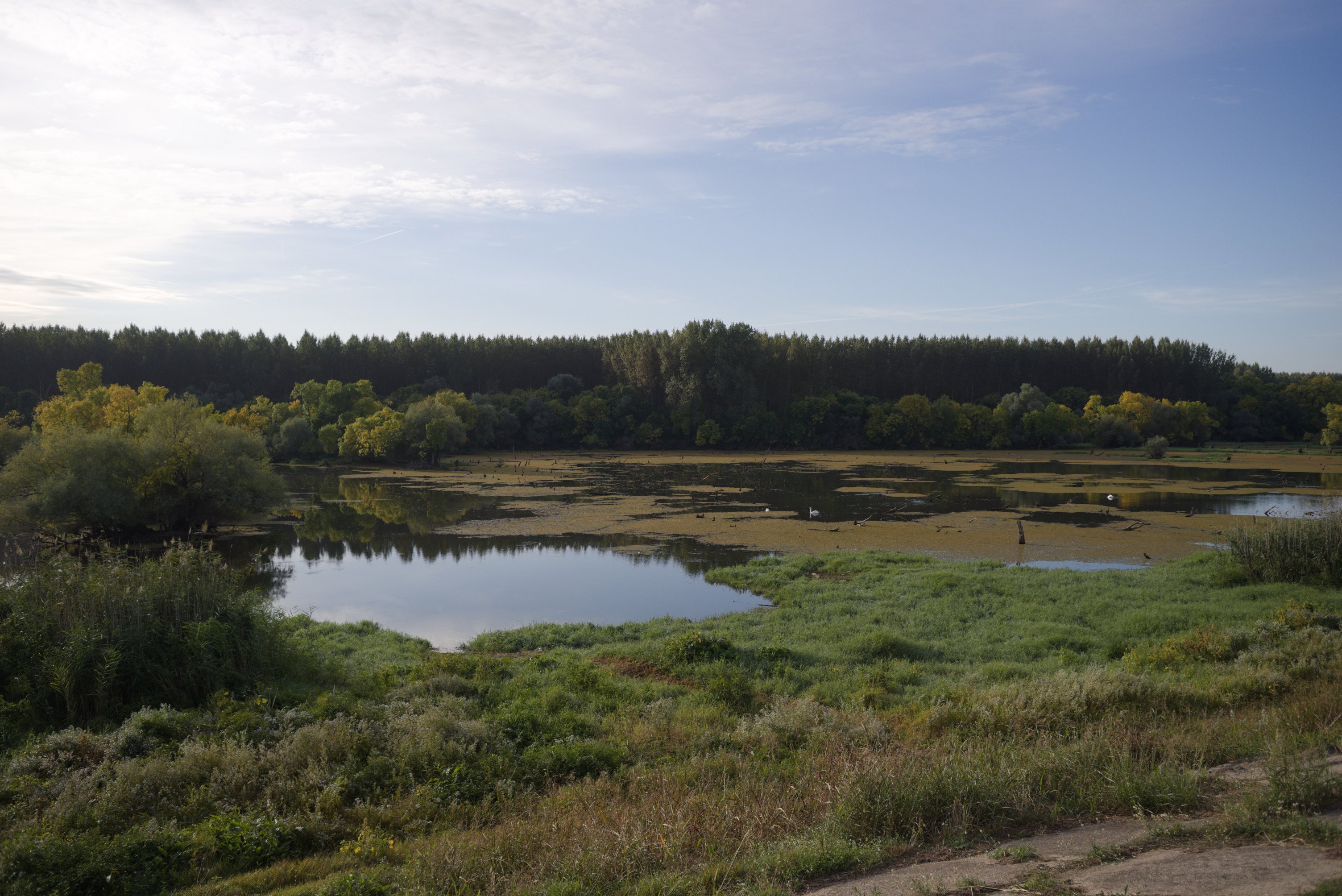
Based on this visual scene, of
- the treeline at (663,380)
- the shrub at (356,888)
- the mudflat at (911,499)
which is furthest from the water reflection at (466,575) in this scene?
the treeline at (663,380)

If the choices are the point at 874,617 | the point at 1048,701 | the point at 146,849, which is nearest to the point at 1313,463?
the point at 874,617

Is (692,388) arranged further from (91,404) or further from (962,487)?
(91,404)

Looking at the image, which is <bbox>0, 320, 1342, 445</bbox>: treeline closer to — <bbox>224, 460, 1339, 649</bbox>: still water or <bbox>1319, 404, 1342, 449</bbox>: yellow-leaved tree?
<bbox>1319, 404, 1342, 449</bbox>: yellow-leaved tree

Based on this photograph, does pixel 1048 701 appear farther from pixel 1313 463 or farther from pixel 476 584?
pixel 1313 463

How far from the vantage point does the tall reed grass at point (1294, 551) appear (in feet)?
52.3

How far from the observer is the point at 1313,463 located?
207 ft

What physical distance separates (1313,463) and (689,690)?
242 ft

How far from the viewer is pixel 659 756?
8.48 meters

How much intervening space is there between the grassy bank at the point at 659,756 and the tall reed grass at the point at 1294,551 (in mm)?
2316

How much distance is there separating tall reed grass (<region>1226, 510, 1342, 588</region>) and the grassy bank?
7.60 feet

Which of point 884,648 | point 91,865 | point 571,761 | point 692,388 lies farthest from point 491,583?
point 692,388

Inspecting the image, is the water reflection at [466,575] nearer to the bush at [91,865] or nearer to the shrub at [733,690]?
the shrub at [733,690]

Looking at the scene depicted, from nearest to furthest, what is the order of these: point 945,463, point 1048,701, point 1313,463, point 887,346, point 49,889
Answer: point 49,889
point 1048,701
point 1313,463
point 945,463
point 887,346

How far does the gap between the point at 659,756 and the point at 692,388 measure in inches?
3047
